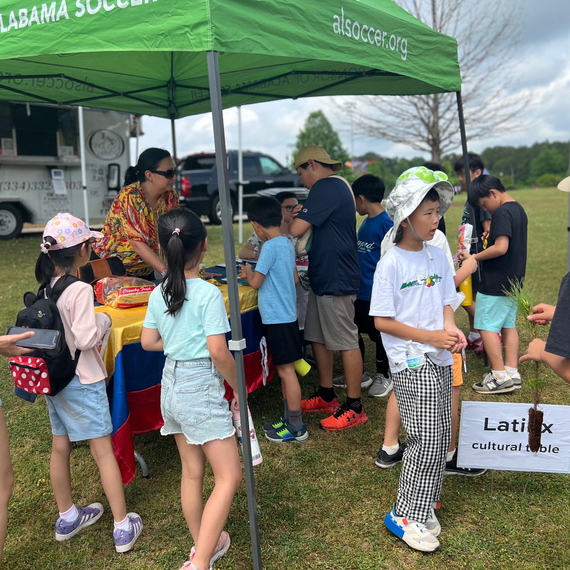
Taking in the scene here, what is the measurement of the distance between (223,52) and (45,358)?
4.66 ft

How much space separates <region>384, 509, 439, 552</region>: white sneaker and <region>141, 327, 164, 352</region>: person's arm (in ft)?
4.18

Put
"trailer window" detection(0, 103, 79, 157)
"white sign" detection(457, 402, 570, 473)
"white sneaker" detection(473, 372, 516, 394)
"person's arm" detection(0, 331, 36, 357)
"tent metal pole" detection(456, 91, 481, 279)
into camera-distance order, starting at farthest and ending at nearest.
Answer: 1. "trailer window" detection(0, 103, 79, 157)
2. "white sneaker" detection(473, 372, 516, 394)
3. "tent metal pole" detection(456, 91, 481, 279)
4. "white sign" detection(457, 402, 570, 473)
5. "person's arm" detection(0, 331, 36, 357)

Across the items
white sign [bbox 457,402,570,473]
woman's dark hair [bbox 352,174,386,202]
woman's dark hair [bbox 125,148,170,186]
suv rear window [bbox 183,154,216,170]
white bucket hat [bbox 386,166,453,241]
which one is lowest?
white sign [bbox 457,402,570,473]

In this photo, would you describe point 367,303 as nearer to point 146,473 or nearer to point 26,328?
point 146,473

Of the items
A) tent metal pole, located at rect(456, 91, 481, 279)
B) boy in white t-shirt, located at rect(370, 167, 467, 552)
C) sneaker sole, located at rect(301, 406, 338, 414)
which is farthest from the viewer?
tent metal pole, located at rect(456, 91, 481, 279)

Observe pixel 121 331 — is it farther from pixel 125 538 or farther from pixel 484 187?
pixel 484 187

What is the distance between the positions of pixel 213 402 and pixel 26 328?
737 millimetres

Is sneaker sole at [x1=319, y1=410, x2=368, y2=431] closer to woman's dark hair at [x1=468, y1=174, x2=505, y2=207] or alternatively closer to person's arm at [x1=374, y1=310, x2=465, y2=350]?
person's arm at [x1=374, y1=310, x2=465, y2=350]

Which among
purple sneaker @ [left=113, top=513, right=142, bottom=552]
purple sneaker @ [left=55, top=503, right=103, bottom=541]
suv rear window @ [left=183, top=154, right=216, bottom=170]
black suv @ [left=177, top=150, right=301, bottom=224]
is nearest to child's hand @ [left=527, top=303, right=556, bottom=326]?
purple sneaker @ [left=113, top=513, right=142, bottom=552]

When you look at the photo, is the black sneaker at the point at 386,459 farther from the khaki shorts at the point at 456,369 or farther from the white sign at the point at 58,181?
the white sign at the point at 58,181

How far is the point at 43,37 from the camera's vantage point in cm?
214

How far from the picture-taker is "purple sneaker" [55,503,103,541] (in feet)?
7.59

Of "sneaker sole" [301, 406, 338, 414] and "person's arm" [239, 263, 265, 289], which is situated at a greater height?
"person's arm" [239, 263, 265, 289]

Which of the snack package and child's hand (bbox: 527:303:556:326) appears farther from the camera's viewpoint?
the snack package
